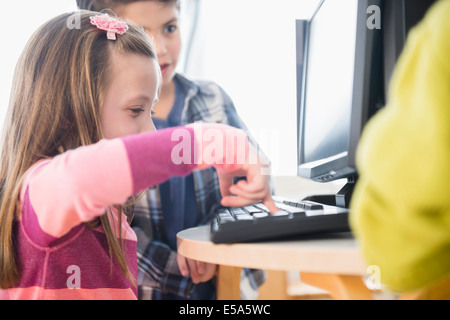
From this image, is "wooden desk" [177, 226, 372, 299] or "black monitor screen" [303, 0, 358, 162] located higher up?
"black monitor screen" [303, 0, 358, 162]

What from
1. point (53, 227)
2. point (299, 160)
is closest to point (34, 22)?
point (299, 160)

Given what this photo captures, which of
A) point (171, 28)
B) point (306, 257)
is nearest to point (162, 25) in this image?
point (171, 28)

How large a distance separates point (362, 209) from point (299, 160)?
80 centimetres

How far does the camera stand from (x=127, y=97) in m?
0.85

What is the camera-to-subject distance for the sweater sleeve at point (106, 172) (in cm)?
56

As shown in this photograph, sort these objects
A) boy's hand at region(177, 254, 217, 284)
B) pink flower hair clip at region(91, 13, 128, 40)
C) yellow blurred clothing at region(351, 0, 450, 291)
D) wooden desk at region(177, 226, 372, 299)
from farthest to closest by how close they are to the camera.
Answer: boy's hand at region(177, 254, 217, 284), pink flower hair clip at region(91, 13, 128, 40), wooden desk at region(177, 226, 372, 299), yellow blurred clothing at region(351, 0, 450, 291)

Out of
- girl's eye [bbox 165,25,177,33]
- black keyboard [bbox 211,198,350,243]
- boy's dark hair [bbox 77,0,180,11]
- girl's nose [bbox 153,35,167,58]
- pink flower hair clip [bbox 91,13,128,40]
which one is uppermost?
boy's dark hair [bbox 77,0,180,11]

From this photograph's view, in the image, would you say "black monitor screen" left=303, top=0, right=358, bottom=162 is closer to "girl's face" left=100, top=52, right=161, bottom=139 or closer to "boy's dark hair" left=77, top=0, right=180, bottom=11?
"girl's face" left=100, top=52, right=161, bottom=139

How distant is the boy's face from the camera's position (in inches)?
55.4

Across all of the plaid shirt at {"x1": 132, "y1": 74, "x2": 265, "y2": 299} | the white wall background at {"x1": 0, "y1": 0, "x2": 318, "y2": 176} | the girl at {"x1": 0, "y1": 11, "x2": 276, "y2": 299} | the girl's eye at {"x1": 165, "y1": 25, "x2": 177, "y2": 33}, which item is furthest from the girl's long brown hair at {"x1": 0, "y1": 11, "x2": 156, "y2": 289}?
the white wall background at {"x1": 0, "y1": 0, "x2": 318, "y2": 176}

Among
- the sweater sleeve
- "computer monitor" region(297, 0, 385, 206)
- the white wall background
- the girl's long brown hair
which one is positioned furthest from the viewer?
the white wall background

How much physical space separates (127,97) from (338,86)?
0.38 m

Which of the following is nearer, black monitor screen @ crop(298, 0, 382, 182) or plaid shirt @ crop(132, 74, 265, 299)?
black monitor screen @ crop(298, 0, 382, 182)

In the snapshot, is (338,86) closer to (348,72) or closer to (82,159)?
(348,72)
